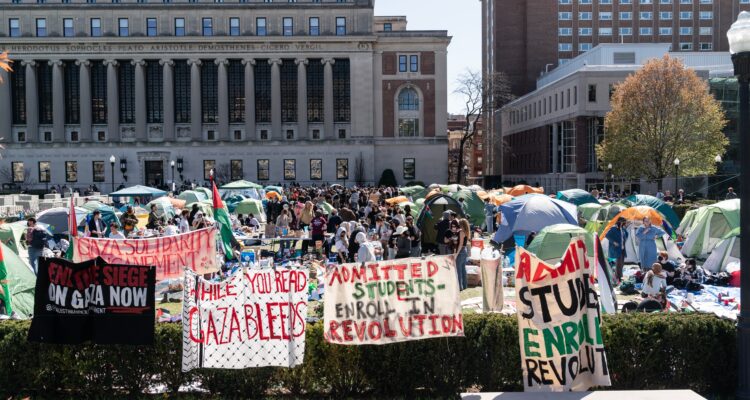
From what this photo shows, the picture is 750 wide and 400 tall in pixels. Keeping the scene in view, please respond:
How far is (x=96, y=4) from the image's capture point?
75125mm

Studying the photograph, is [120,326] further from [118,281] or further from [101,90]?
[101,90]

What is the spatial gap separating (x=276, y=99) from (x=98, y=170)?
2024 cm

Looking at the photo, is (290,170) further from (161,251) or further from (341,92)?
(161,251)

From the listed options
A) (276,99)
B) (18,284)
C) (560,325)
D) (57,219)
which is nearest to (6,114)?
(276,99)

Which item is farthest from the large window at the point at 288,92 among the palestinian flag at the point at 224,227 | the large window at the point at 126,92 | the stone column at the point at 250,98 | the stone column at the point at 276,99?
the palestinian flag at the point at 224,227

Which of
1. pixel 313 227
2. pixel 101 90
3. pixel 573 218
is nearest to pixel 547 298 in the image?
pixel 573 218

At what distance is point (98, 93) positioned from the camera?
76875mm

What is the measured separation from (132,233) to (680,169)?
129 feet

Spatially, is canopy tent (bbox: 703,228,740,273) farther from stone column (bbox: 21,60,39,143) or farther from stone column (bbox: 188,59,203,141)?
stone column (bbox: 21,60,39,143)

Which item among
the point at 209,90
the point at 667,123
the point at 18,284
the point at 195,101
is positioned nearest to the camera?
the point at 18,284

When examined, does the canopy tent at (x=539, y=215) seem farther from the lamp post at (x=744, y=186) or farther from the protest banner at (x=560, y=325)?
the protest banner at (x=560, y=325)

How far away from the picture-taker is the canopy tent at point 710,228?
906 inches

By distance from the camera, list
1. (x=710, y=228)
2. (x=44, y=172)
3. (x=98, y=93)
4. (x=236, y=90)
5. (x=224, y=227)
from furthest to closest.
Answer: (x=236, y=90) < (x=98, y=93) < (x=44, y=172) < (x=710, y=228) < (x=224, y=227)

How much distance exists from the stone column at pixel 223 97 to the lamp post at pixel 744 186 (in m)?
70.0
